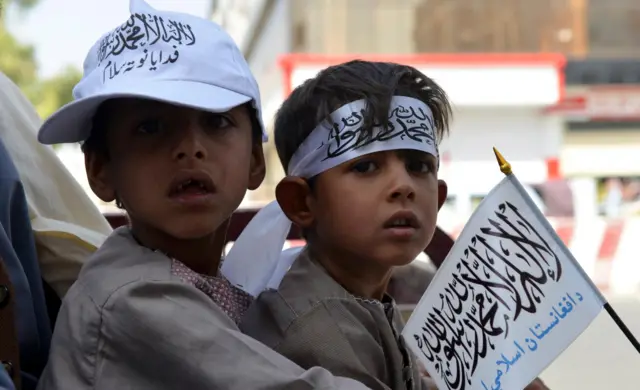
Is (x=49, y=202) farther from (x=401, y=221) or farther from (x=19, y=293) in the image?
(x=401, y=221)

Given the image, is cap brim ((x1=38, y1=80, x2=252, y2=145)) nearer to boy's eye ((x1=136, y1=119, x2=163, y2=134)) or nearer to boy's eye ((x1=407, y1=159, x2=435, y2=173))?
boy's eye ((x1=136, y1=119, x2=163, y2=134))

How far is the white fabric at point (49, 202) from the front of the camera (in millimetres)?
1769

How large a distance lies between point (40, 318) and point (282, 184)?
0.49 metres

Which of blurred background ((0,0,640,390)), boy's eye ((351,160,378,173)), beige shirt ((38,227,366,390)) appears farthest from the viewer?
blurred background ((0,0,640,390))

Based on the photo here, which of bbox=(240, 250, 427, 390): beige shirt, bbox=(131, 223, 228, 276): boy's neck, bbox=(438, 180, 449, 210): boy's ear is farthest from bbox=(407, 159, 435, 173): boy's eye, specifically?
bbox=(131, 223, 228, 276): boy's neck

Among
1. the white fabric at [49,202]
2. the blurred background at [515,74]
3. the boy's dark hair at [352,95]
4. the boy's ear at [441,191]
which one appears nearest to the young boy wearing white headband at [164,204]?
the boy's dark hair at [352,95]

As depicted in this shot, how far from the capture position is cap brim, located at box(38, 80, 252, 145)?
1397 mm

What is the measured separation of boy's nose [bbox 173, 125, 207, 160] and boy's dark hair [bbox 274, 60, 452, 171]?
0.29 m

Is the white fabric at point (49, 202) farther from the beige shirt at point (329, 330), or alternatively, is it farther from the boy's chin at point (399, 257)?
the boy's chin at point (399, 257)

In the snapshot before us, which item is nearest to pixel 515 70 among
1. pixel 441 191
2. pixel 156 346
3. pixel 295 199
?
pixel 441 191

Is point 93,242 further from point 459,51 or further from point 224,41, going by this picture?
point 459,51

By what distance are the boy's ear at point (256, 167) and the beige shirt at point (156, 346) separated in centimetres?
33

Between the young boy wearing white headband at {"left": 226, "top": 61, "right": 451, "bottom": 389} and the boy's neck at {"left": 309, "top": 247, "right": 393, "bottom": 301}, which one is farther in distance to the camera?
the boy's neck at {"left": 309, "top": 247, "right": 393, "bottom": 301}

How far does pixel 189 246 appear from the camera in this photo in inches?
61.8
